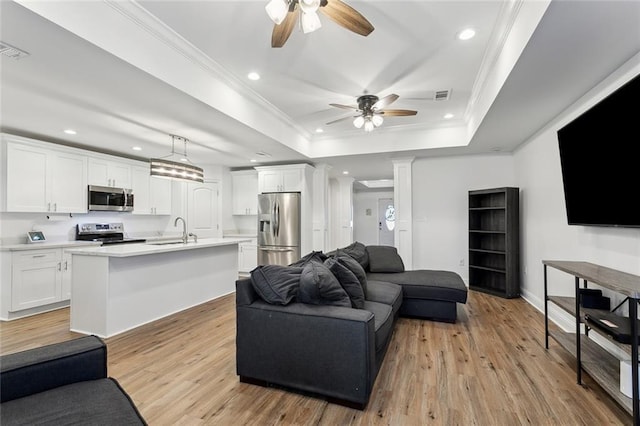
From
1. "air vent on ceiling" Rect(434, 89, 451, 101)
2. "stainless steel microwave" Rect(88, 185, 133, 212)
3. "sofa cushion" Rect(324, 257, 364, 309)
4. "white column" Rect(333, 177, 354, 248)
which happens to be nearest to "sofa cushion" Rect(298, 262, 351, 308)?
"sofa cushion" Rect(324, 257, 364, 309)

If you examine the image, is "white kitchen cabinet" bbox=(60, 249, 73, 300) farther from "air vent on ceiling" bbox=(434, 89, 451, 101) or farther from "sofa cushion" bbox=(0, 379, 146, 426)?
"air vent on ceiling" bbox=(434, 89, 451, 101)

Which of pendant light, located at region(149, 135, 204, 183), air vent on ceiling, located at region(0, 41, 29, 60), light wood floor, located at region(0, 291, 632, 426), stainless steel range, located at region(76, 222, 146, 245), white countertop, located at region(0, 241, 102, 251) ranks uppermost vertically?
air vent on ceiling, located at region(0, 41, 29, 60)

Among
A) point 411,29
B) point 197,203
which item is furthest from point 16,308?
point 411,29

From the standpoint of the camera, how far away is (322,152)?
5.74m

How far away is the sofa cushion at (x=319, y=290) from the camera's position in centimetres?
222

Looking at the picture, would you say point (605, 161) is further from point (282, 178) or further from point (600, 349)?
point (282, 178)

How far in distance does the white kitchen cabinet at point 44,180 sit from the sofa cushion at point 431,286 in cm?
481

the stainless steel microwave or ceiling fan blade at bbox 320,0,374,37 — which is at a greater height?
ceiling fan blade at bbox 320,0,374,37

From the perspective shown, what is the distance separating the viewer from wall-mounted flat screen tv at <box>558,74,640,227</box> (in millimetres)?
2089

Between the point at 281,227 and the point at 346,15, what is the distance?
14.6ft

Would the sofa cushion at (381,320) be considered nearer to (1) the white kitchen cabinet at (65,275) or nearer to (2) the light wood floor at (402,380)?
(2) the light wood floor at (402,380)

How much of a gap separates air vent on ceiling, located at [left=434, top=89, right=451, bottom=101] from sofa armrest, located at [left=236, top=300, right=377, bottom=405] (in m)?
3.02

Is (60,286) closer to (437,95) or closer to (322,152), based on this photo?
(322,152)

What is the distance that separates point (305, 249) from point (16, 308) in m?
4.26
